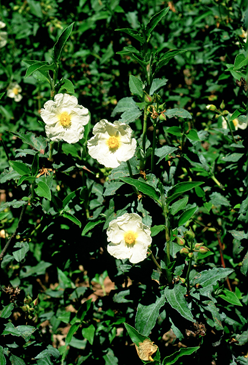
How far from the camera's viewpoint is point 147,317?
1.59m

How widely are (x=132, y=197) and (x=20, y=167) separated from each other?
0.64 m

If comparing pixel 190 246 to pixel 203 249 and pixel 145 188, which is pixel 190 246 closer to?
pixel 203 249

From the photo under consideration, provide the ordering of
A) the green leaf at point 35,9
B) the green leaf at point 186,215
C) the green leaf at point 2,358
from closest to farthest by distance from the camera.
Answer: the green leaf at point 186,215
the green leaf at point 2,358
the green leaf at point 35,9

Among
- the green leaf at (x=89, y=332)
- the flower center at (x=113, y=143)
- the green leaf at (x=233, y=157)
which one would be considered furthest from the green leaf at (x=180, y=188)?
the green leaf at (x=89, y=332)

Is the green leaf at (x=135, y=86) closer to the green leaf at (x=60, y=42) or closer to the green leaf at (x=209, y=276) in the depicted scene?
the green leaf at (x=60, y=42)

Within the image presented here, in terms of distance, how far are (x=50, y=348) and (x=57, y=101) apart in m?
1.51

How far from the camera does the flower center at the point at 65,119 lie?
1.72 m

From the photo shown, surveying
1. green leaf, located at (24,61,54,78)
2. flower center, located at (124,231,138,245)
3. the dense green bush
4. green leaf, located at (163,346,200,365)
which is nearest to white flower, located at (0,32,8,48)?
the dense green bush

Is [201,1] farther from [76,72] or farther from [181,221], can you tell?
[181,221]

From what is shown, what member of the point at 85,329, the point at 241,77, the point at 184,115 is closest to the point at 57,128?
the point at 184,115

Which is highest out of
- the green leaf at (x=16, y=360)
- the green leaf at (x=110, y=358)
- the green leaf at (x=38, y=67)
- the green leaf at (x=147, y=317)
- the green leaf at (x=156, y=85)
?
the green leaf at (x=38, y=67)

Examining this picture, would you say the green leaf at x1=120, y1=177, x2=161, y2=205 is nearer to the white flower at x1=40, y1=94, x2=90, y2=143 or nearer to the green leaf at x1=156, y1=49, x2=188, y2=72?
the white flower at x1=40, y1=94, x2=90, y2=143

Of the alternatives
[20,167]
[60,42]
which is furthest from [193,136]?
[20,167]

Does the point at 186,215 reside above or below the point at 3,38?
below
